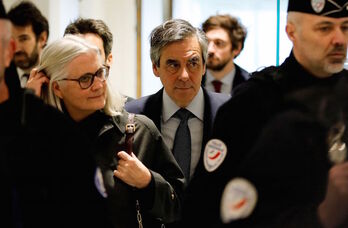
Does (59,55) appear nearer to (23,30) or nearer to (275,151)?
(23,30)

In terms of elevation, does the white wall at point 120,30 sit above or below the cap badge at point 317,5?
below

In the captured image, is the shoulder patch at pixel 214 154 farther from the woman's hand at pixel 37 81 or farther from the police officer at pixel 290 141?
the woman's hand at pixel 37 81

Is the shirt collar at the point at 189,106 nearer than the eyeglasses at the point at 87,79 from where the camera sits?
No

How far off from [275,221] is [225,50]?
59 centimetres

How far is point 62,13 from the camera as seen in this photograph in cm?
145

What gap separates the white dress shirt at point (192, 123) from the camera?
1.46 meters

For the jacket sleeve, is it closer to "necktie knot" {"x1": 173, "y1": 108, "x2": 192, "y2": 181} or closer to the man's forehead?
"necktie knot" {"x1": 173, "y1": 108, "x2": 192, "y2": 181}

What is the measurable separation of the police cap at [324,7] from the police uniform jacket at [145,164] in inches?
18.3

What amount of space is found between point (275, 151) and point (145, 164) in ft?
1.60

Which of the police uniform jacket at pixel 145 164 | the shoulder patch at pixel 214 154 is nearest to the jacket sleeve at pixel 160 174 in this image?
the police uniform jacket at pixel 145 164

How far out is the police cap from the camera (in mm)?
1185

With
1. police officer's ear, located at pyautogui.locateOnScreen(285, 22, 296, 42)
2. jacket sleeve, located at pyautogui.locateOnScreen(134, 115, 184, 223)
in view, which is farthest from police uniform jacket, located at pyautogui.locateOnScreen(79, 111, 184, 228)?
police officer's ear, located at pyautogui.locateOnScreen(285, 22, 296, 42)

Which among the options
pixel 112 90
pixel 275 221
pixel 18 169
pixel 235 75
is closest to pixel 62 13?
pixel 112 90

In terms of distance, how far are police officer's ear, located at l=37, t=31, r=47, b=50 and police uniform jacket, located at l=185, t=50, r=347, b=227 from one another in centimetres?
40
